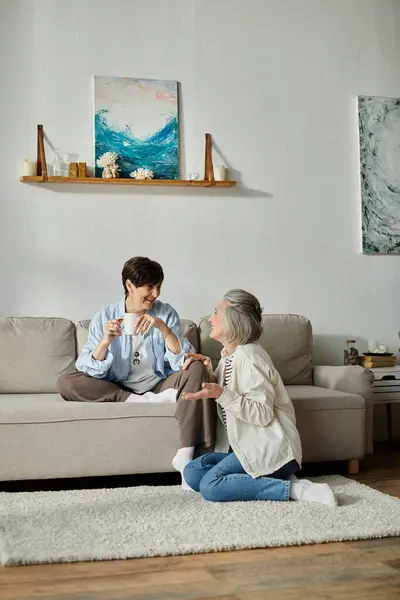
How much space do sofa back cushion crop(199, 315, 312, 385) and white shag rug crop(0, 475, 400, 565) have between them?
1.11 meters

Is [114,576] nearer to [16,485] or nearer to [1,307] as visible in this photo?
[16,485]

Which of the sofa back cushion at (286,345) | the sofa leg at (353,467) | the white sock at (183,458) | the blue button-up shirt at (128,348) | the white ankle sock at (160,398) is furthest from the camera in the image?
the sofa back cushion at (286,345)

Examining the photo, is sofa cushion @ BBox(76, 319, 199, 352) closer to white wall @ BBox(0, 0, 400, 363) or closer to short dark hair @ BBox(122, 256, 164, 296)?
white wall @ BBox(0, 0, 400, 363)

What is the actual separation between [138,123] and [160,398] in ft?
5.58

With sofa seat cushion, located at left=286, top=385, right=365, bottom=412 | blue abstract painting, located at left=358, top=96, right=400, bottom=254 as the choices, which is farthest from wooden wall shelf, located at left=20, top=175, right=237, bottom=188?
sofa seat cushion, located at left=286, top=385, right=365, bottom=412

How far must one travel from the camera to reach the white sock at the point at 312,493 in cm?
310

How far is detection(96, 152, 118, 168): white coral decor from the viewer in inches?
178

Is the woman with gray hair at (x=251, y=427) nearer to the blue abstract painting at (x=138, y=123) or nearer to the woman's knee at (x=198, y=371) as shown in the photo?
the woman's knee at (x=198, y=371)

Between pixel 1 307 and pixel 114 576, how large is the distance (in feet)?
8.00

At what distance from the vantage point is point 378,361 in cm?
470

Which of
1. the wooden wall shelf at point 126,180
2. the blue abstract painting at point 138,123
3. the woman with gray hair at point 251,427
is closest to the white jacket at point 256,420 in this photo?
the woman with gray hair at point 251,427

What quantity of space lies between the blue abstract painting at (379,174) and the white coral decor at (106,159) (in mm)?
1510

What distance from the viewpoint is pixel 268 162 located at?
16.0 feet

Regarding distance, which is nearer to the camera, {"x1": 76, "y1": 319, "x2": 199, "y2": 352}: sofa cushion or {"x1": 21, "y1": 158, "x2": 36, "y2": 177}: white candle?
{"x1": 76, "y1": 319, "x2": 199, "y2": 352}: sofa cushion
